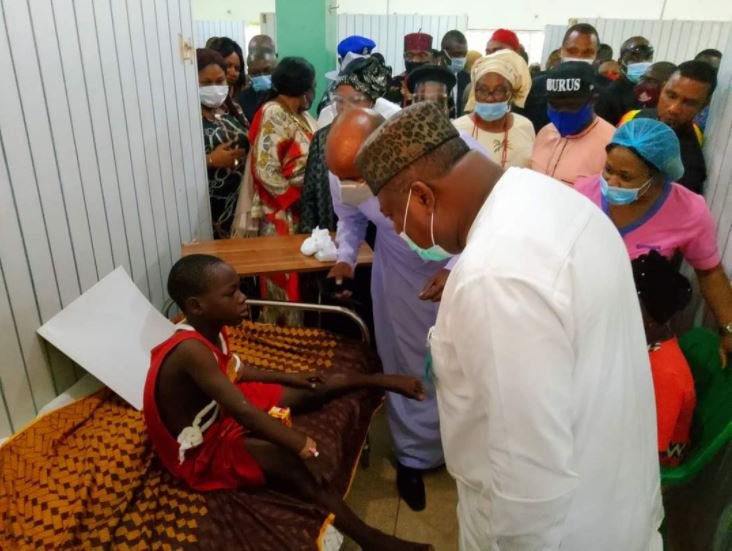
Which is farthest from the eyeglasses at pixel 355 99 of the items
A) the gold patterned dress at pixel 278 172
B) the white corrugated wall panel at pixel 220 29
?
the white corrugated wall panel at pixel 220 29

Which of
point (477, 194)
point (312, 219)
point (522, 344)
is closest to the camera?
point (522, 344)

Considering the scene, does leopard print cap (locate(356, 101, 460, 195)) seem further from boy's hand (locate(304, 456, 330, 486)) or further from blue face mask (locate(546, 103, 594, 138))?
blue face mask (locate(546, 103, 594, 138))

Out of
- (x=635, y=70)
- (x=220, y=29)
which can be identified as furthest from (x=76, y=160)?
(x=220, y=29)

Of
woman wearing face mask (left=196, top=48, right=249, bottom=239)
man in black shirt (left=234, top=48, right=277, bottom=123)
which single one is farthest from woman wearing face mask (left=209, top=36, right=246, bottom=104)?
woman wearing face mask (left=196, top=48, right=249, bottom=239)

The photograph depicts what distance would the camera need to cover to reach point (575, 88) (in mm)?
2254

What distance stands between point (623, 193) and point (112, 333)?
6.24 feet

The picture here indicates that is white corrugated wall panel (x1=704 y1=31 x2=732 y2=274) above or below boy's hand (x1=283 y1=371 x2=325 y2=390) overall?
above

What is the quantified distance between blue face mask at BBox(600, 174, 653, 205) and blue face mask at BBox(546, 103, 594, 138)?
25.9 inches

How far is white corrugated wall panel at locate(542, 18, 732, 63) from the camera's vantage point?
7.54 meters

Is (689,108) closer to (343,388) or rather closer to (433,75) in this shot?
(433,75)

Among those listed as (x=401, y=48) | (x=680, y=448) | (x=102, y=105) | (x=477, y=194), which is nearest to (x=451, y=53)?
(x=401, y=48)

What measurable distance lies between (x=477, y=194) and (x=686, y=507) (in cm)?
178

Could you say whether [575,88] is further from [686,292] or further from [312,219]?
[312,219]

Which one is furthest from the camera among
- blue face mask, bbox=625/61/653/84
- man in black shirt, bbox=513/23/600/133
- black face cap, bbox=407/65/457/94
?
blue face mask, bbox=625/61/653/84
